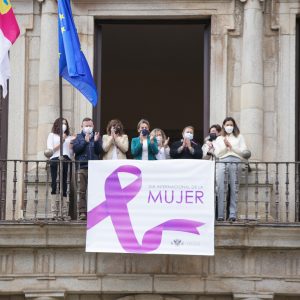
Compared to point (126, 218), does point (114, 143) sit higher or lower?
higher

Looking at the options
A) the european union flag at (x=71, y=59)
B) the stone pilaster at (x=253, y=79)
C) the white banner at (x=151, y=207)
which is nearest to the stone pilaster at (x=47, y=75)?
the european union flag at (x=71, y=59)

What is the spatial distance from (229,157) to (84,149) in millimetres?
2266

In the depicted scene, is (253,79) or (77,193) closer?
(77,193)

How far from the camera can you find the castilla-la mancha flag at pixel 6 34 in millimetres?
29172

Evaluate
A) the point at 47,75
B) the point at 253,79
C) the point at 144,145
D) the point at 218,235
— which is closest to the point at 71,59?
the point at 47,75

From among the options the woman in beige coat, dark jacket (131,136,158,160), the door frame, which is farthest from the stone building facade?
dark jacket (131,136,158,160)

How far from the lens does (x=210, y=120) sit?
30.8 meters

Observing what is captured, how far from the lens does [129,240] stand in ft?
93.8

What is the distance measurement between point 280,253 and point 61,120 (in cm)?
397

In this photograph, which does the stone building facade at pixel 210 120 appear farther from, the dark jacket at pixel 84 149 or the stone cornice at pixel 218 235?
the dark jacket at pixel 84 149

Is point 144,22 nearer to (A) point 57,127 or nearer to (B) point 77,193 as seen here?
(A) point 57,127

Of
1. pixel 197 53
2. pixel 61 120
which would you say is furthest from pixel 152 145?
pixel 197 53

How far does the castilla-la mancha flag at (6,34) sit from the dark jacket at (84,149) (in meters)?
1.36

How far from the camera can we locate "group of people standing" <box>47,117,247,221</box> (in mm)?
29172
